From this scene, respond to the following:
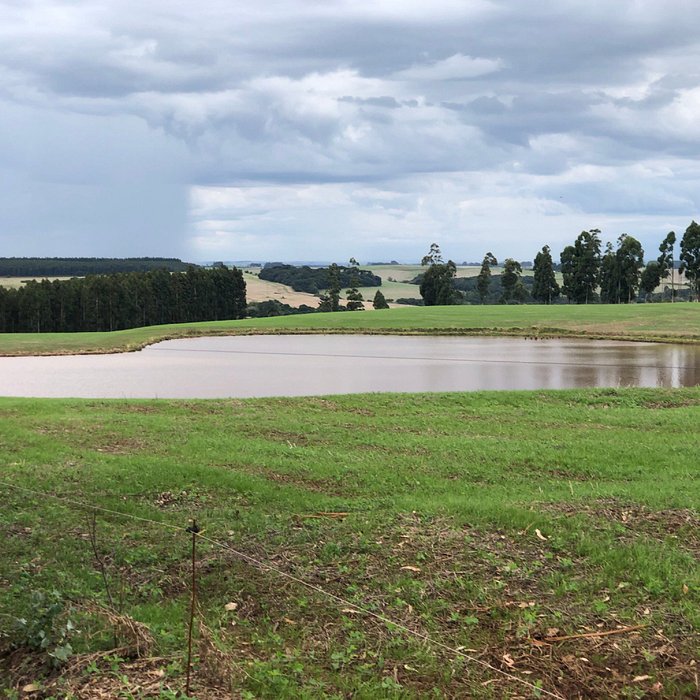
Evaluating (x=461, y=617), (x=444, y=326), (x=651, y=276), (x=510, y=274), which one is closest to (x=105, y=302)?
Answer: (x=444, y=326)

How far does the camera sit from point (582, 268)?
94625 millimetres

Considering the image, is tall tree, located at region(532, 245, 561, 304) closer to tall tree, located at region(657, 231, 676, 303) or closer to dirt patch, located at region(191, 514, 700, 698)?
tall tree, located at region(657, 231, 676, 303)

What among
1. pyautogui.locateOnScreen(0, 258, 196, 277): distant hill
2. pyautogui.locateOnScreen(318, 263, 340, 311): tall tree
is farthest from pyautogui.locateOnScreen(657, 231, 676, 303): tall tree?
pyautogui.locateOnScreen(0, 258, 196, 277): distant hill

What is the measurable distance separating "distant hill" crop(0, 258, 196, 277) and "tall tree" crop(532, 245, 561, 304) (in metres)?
63.7

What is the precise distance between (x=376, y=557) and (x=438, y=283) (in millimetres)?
91977

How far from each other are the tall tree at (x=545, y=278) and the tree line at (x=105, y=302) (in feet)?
131

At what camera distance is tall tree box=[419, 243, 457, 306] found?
96812 millimetres

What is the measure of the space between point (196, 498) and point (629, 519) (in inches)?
183

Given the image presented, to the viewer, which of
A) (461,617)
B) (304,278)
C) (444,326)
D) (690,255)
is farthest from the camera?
(304,278)

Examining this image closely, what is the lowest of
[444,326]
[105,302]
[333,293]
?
[444,326]

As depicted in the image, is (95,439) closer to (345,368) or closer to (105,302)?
(345,368)

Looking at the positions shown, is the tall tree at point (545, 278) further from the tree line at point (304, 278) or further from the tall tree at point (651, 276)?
the tree line at point (304, 278)

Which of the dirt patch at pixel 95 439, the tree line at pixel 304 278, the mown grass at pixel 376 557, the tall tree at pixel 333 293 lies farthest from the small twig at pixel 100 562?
the tree line at pixel 304 278

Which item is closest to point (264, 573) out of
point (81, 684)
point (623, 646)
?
point (81, 684)
